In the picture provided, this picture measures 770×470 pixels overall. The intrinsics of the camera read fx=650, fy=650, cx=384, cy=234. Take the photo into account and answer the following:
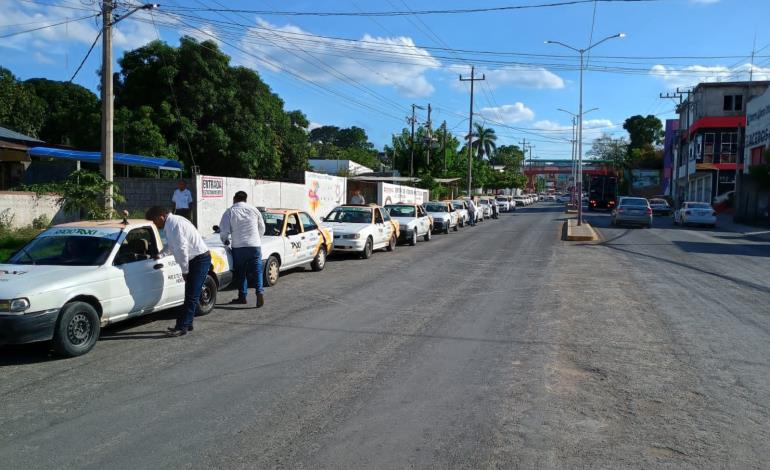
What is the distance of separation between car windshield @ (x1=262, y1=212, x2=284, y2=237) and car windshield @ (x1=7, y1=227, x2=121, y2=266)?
4.82 metres

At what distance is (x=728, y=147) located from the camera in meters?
57.3

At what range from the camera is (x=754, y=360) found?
6965 mm

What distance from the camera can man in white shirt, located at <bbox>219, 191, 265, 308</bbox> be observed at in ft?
32.3

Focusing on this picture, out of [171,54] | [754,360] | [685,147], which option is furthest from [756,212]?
[754,360]

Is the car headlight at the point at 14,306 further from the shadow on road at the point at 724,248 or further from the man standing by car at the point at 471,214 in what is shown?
the man standing by car at the point at 471,214

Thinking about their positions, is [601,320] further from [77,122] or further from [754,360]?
[77,122]

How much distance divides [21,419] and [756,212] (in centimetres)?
4223

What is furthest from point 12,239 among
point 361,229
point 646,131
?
point 646,131

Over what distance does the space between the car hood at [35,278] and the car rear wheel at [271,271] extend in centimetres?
468

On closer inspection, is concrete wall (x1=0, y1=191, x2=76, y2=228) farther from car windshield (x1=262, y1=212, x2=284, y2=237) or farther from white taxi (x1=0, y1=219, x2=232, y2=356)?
white taxi (x1=0, y1=219, x2=232, y2=356)

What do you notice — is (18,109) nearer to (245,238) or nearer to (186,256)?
(245,238)

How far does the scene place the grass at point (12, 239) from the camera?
13766 millimetres

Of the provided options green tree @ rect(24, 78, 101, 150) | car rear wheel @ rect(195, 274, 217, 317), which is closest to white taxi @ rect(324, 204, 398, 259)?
car rear wheel @ rect(195, 274, 217, 317)

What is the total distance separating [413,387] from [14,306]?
4056 mm
